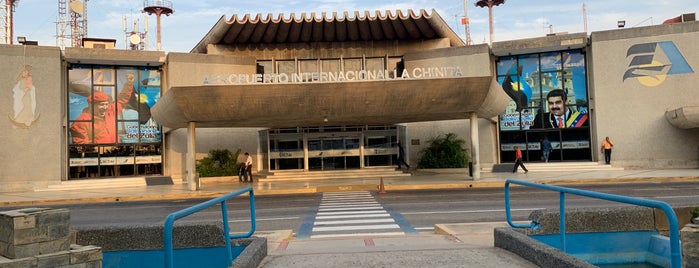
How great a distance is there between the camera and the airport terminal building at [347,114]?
29891 mm

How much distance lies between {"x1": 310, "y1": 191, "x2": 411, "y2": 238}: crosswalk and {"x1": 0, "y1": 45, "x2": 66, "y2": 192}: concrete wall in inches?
814

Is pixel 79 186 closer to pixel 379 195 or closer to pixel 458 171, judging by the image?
pixel 379 195

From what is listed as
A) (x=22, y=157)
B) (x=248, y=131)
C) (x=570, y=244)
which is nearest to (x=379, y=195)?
(x=570, y=244)

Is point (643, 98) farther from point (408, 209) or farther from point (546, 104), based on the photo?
point (408, 209)

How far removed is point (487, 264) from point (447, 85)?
55.5ft

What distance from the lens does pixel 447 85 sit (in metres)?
22.3

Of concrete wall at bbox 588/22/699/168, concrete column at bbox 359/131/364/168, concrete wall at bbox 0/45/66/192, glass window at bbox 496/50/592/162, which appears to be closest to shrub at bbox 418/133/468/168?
glass window at bbox 496/50/592/162

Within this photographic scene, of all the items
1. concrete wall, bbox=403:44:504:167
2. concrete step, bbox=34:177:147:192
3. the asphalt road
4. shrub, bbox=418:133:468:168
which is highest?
concrete wall, bbox=403:44:504:167

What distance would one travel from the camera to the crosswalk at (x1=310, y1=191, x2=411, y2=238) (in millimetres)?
10921

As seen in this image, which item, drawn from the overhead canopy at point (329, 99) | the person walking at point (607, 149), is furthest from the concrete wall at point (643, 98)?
the overhead canopy at point (329, 99)

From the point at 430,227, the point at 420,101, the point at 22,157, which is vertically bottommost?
the point at 430,227

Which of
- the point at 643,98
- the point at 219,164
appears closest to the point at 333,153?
the point at 219,164

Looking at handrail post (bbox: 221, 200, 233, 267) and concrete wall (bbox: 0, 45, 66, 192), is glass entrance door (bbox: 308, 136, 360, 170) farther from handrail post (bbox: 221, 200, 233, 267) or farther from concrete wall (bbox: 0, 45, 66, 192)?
handrail post (bbox: 221, 200, 233, 267)

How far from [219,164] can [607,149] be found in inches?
906
